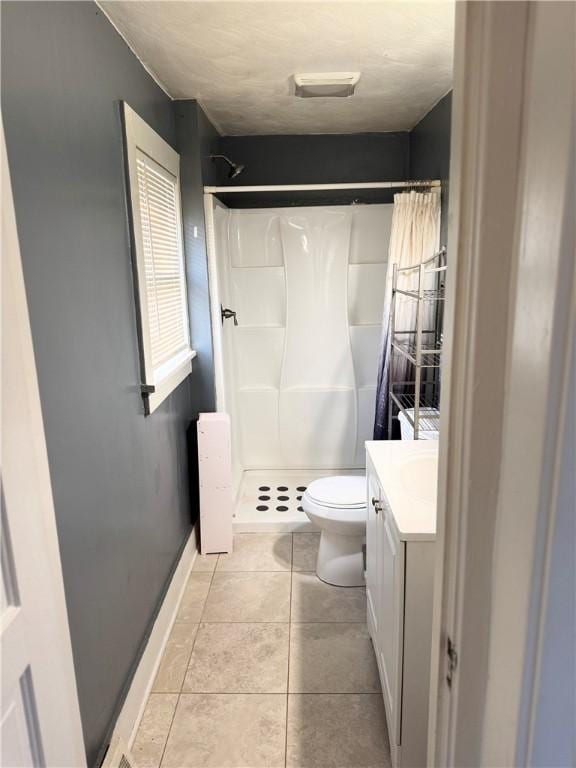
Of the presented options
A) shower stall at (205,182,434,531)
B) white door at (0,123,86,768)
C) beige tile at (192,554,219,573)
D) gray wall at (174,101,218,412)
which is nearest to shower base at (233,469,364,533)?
shower stall at (205,182,434,531)

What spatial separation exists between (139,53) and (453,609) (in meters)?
2.11

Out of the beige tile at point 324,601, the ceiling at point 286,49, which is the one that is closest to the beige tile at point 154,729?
the beige tile at point 324,601

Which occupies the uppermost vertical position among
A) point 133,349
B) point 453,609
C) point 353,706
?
point 133,349

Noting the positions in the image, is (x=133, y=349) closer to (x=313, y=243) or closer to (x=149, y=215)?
(x=149, y=215)

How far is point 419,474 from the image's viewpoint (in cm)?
186

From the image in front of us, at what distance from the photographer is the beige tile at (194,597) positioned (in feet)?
7.73

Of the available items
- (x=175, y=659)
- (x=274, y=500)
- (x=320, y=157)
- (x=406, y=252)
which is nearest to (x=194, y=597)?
(x=175, y=659)

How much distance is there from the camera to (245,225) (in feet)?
11.3

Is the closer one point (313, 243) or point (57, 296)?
point (57, 296)

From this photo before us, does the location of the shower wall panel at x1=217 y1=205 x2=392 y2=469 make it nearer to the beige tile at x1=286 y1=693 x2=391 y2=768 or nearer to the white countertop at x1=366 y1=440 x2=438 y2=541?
the white countertop at x1=366 y1=440 x2=438 y2=541

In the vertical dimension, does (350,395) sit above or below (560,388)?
below

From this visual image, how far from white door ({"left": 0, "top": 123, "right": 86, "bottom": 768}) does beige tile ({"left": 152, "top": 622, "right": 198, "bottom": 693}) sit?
3.44 ft

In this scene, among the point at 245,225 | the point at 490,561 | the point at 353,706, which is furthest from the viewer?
the point at 245,225

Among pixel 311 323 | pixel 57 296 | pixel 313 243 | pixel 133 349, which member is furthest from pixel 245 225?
pixel 57 296
